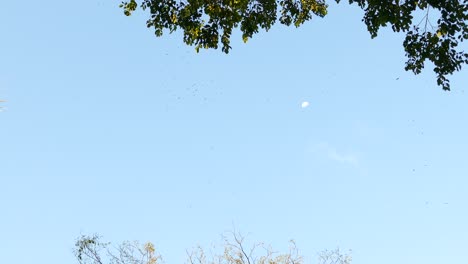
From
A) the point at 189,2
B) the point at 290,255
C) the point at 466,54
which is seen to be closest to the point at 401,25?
the point at 466,54

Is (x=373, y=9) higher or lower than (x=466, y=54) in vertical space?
higher

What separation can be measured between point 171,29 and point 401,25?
4.91m

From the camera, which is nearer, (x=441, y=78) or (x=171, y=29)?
(x=441, y=78)

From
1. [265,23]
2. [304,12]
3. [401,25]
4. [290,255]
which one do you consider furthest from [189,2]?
[290,255]

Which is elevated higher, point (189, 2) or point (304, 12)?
point (304, 12)

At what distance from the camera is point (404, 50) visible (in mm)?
12852

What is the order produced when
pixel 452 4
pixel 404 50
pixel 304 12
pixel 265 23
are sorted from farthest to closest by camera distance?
pixel 304 12
pixel 265 23
pixel 404 50
pixel 452 4

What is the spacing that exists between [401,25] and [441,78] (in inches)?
52.6

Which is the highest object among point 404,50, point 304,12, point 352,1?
point 304,12

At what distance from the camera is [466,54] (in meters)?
12.2

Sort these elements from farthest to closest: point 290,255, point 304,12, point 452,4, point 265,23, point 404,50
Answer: point 290,255 → point 304,12 → point 265,23 → point 404,50 → point 452,4

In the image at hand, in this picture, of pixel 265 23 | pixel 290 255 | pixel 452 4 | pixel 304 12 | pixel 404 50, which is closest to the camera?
pixel 452 4

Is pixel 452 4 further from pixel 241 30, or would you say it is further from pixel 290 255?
pixel 290 255

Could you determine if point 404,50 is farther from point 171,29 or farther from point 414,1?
point 171,29
